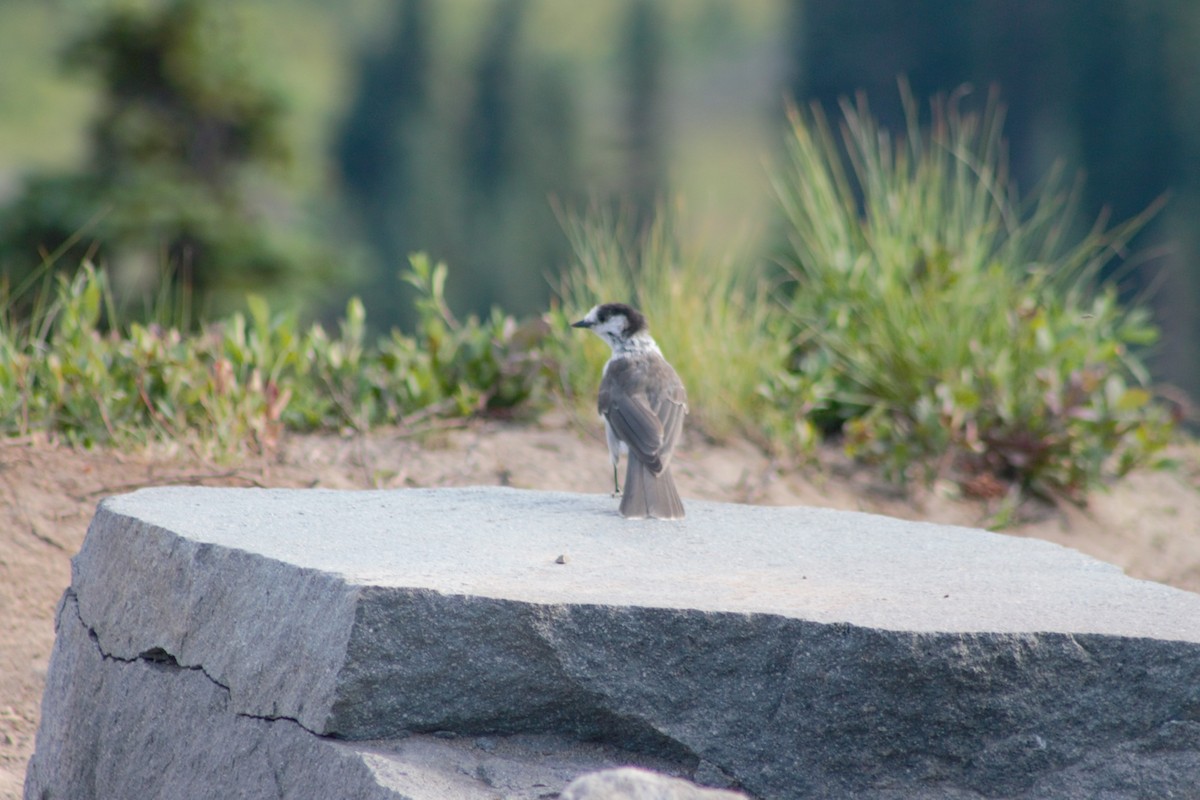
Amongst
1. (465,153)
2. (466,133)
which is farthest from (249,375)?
(466,133)

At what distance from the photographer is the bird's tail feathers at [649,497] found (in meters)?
3.34

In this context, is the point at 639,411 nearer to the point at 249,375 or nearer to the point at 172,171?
the point at 249,375

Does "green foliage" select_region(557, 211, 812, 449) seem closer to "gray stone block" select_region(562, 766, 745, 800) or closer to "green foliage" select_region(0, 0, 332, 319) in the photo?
"gray stone block" select_region(562, 766, 745, 800)

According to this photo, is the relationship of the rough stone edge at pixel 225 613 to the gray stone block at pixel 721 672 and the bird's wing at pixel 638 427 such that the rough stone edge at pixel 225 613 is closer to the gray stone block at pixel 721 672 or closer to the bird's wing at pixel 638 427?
the gray stone block at pixel 721 672

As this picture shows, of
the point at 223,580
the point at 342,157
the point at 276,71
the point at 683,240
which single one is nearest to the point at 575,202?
the point at 342,157

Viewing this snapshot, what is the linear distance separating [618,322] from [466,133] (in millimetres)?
40953

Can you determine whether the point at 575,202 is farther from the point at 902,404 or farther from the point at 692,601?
the point at 692,601

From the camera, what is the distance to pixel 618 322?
419cm

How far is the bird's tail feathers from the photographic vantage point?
3.34 meters

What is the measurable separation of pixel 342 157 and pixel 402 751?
4473cm

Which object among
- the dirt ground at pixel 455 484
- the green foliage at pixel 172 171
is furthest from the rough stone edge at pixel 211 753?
the green foliage at pixel 172 171

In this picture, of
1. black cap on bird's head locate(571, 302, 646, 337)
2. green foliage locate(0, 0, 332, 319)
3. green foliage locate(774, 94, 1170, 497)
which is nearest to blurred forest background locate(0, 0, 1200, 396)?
green foliage locate(0, 0, 332, 319)

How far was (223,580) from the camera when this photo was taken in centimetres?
268

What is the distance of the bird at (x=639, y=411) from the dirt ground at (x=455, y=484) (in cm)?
89
